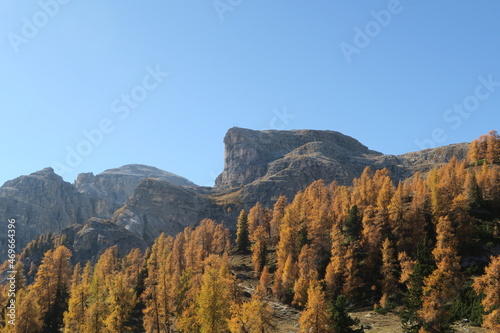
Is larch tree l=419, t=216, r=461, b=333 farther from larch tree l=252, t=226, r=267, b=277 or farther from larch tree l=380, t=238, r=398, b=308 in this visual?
larch tree l=252, t=226, r=267, b=277

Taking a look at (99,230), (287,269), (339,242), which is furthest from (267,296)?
(99,230)

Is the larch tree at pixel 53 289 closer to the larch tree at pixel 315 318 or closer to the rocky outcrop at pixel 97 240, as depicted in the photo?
the larch tree at pixel 315 318

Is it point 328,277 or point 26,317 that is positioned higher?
point 328,277

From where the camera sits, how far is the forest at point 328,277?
181ft

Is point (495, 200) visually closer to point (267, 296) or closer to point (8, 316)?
point (267, 296)

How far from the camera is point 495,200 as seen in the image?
92000 millimetres

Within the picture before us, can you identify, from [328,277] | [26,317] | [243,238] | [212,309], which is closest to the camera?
[212,309]

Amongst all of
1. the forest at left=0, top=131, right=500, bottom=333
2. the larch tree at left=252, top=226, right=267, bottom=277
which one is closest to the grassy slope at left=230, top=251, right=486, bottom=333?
the forest at left=0, top=131, right=500, bottom=333

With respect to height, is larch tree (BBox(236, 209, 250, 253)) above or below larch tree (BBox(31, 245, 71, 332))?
above

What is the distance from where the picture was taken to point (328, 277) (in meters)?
78.3

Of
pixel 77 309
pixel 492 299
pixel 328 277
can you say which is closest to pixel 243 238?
pixel 328 277

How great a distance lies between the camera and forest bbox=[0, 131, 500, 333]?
5519cm

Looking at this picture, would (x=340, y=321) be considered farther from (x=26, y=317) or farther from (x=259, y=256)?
(x=26, y=317)

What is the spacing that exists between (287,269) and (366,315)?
67.7ft
